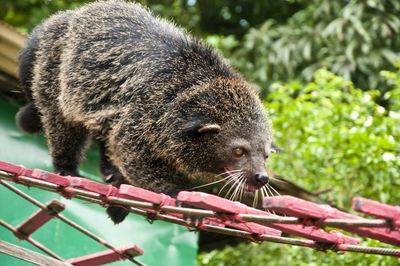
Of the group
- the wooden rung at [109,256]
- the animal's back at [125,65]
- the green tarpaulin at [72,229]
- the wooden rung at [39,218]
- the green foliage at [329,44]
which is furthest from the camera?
the green foliage at [329,44]

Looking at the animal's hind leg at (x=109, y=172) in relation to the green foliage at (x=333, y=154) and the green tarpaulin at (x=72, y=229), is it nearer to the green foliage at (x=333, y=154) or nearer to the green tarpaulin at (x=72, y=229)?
the green tarpaulin at (x=72, y=229)

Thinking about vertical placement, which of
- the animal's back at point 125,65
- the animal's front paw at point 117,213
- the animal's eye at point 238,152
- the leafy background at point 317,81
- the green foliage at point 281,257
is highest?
the leafy background at point 317,81

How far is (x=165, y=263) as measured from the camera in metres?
5.54

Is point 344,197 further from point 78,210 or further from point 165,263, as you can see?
point 78,210

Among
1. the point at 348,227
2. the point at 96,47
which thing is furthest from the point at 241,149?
the point at 348,227

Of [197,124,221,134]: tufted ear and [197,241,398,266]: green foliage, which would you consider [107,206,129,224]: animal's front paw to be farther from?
[197,241,398,266]: green foliage

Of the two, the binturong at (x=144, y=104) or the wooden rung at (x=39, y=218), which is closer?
the wooden rung at (x=39, y=218)

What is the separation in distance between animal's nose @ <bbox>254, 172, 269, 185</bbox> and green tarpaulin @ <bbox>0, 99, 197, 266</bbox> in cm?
175

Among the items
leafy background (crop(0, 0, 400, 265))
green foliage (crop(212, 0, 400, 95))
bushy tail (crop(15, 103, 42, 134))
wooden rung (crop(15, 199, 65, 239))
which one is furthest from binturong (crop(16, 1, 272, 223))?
green foliage (crop(212, 0, 400, 95))

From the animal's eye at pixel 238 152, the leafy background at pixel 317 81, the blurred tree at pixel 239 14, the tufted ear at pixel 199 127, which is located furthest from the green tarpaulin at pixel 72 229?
the blurred tree at pixel 239 14

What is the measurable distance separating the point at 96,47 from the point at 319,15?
517cm

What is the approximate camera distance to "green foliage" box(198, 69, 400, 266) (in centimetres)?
585

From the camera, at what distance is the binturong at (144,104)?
13.4 feet

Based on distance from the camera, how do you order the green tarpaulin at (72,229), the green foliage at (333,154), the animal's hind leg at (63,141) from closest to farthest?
the animal's hind leg at (63,141), the green tarpaulin at (72,229), the green foliage at (333,154)
